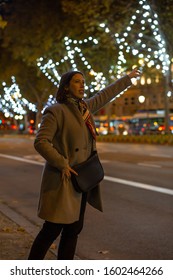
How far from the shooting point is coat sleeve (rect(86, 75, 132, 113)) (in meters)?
4.80

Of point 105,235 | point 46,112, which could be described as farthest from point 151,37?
point 46,112

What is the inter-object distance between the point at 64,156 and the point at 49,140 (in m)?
0.18

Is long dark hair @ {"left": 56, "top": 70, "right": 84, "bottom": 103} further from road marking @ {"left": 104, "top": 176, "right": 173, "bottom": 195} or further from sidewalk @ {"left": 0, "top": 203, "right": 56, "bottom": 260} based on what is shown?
road marking @ {"left": 104, "top": 176, "right": 173, "bottom": 195}

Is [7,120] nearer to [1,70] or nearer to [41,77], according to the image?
[41,77]

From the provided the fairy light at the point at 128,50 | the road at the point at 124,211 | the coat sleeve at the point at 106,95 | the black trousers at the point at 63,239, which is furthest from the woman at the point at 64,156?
the fairy light at the point at 128,50

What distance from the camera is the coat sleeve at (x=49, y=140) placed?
4285mm

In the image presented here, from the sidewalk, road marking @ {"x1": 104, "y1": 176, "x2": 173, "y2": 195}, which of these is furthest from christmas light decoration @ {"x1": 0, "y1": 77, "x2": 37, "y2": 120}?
the sidewalk

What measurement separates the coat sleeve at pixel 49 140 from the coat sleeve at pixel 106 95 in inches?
17.9

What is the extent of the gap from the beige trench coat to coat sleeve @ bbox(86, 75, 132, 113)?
37 cm

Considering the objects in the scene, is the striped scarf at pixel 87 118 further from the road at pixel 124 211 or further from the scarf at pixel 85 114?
the road at pixel 124 211

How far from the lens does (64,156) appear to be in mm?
4402

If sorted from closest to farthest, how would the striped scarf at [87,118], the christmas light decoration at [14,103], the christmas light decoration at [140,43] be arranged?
the striped scarf at [87,118] < the christmas light decoration at [140,43] < the christmas light decoration at [14,103]
